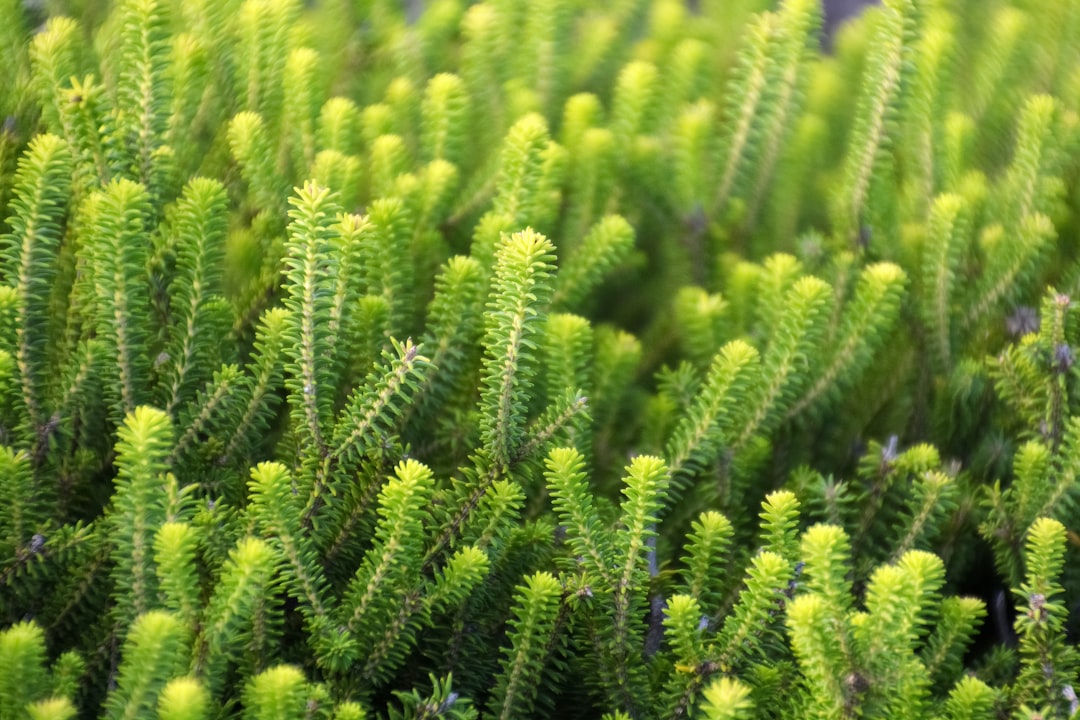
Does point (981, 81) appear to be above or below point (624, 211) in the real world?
above

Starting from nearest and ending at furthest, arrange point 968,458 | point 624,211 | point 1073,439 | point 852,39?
point 1073,439 < point 968,458 < point 624,211 < point 852,39

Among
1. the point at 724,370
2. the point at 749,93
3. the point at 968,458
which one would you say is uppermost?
the point at 749,93

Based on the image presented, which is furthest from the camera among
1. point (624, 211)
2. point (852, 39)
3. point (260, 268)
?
point (852, 39)

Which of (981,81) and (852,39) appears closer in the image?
(981,81)

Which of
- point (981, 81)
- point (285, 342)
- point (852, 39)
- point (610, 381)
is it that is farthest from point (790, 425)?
point (852, 39)

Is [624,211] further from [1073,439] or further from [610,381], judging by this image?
[1073,439]

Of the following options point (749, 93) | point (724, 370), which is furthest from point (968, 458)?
point (749, 93)

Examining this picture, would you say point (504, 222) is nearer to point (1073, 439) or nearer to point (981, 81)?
point (1073, 439)
